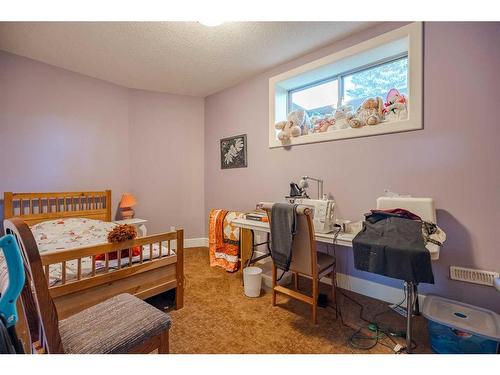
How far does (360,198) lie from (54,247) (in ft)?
8.98

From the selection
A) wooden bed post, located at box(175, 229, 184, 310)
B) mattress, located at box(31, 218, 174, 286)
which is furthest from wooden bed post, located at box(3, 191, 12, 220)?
wooden bed post, located at box(175, 229, 184, 310)

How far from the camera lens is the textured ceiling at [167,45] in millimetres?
2070

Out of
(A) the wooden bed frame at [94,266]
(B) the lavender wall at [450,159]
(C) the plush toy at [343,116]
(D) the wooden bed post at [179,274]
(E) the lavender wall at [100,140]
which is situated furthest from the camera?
(E) the lavender wall at [100,140]

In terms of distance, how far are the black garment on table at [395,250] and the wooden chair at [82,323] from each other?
3.98 ft

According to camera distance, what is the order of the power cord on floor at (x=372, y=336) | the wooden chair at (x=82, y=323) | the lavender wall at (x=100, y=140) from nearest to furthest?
the wooden chair at (x=82, y=323), the power cord on floor at (x=372, y=336), the lavender wall at (x=100, y=140)

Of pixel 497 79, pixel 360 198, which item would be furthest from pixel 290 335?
pixel 497 79

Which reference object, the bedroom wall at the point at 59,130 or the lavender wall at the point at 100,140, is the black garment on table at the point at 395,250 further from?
the bedroom wall at the point at 59,130

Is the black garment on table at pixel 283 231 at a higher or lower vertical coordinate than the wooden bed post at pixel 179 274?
higher

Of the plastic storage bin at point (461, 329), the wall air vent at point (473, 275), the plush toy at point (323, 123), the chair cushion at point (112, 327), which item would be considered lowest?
the plastic storage bin at point (461, 329)

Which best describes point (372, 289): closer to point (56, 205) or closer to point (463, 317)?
point (463, 317)

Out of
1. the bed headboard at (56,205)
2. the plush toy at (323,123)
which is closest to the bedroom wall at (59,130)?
the bed headboard at (56,205)

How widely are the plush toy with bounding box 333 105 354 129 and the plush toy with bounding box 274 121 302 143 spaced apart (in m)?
0.42

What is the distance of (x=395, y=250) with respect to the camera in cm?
134
